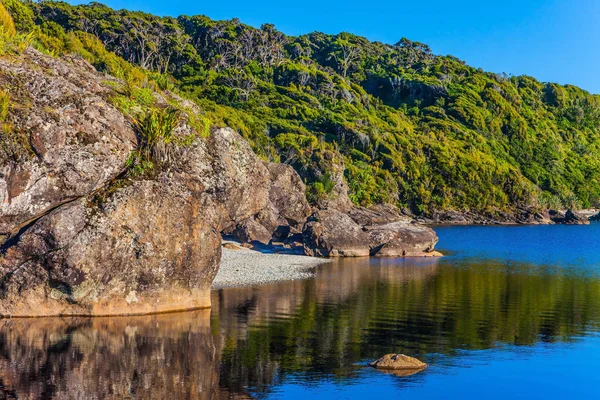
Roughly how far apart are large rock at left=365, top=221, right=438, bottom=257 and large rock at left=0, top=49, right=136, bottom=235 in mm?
34268

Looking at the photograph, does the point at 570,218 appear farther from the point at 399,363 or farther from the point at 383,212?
the point at 399,363

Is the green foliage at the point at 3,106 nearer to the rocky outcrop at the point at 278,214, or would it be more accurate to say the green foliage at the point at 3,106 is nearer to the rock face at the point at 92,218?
the rock face at the point at 92,218

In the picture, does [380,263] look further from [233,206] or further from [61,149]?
[61,149]

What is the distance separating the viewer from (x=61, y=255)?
23.2m

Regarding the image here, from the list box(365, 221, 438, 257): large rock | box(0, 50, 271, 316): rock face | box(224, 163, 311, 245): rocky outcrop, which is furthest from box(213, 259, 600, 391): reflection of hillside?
box(224, 163, 311, 245): rocky outcrop

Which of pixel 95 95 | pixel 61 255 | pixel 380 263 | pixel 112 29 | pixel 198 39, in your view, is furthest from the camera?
pixel 198 39

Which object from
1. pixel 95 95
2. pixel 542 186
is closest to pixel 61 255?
pixel 95 95

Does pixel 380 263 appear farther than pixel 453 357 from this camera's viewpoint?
Yes

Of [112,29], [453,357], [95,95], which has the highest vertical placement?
[112,29]

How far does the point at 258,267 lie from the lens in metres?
44.6

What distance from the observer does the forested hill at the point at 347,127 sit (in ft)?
450

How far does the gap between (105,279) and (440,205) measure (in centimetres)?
12400

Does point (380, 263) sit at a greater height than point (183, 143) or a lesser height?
lesser

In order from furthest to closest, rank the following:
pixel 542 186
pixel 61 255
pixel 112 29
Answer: pixel 542 186
pixel 112 29
pixel 61 255
